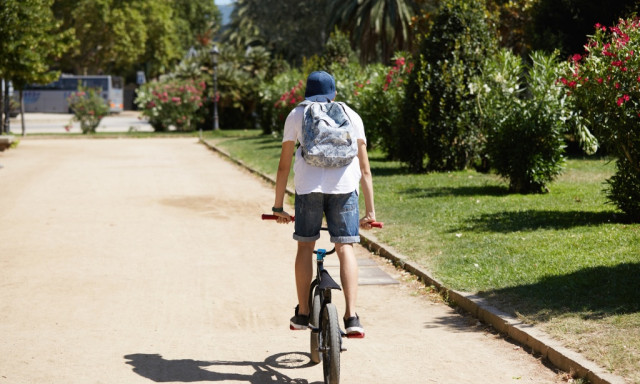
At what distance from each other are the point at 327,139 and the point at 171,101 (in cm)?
3568

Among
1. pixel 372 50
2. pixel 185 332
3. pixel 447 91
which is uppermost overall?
pixel 372 50

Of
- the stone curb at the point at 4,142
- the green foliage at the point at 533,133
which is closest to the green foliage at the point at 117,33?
the stone curb at the point at 4,142

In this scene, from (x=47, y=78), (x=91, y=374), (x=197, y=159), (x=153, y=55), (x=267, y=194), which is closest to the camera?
(x=91, y=374)

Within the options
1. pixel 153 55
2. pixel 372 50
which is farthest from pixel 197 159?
pixel 153 55

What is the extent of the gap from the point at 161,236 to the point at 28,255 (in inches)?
75.2

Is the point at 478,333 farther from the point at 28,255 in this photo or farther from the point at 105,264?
the point at 28,255

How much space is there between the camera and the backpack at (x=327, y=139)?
17.0ft

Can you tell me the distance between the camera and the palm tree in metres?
46.2

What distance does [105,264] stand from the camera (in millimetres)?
9391

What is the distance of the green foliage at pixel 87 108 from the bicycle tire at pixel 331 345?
36.5 m

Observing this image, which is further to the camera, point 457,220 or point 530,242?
point 457,220

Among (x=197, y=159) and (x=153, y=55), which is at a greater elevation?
(x=153, y=55)

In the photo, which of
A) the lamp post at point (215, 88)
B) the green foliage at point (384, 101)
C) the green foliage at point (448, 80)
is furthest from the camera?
the lamp post at point (215, 88)

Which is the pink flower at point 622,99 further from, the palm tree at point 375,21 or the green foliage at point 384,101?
the palm tree at point 375,21
